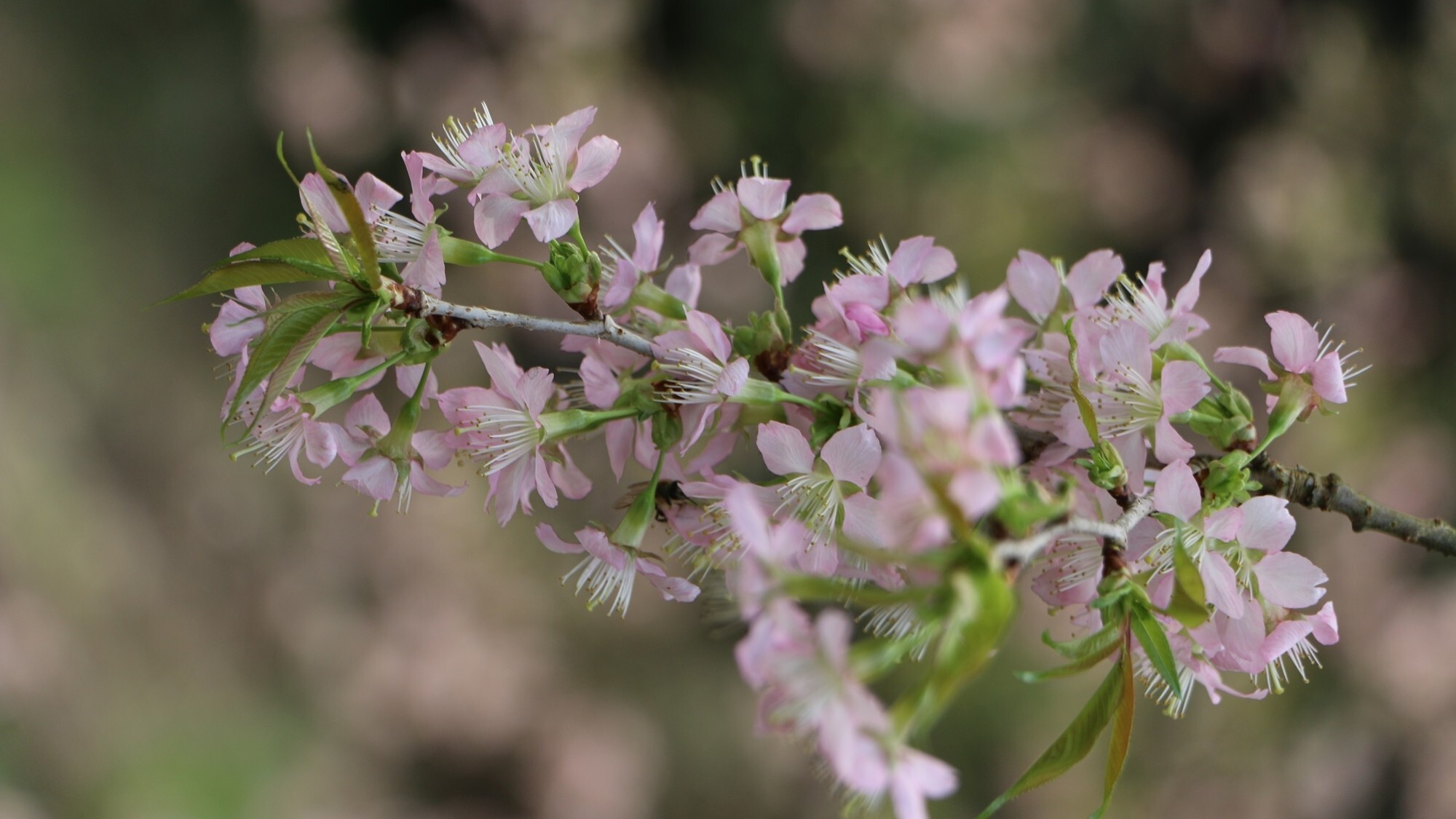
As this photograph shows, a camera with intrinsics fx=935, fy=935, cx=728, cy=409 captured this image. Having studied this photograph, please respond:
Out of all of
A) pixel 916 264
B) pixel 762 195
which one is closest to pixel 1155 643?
pixel 916 264

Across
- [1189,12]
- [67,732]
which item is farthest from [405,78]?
[1189,12]

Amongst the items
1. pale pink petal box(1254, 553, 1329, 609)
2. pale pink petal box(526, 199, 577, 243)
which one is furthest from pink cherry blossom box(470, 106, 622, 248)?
pale pink petal box(1254, 553, 1329, 609)

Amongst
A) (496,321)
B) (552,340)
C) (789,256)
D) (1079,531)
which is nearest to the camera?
(1079,531)

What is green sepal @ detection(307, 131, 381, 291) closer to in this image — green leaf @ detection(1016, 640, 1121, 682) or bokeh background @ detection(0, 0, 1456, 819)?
green leaf @ detection(1016, 640, 1121, 682)

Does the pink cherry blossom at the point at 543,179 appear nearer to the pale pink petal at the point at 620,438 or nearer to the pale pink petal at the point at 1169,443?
the pale pink petal at the point at 620,438

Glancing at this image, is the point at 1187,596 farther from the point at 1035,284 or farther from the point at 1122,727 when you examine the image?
the point at 1035,284

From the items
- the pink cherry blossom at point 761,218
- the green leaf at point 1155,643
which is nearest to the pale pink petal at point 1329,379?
the green leaf at point 1155,643
